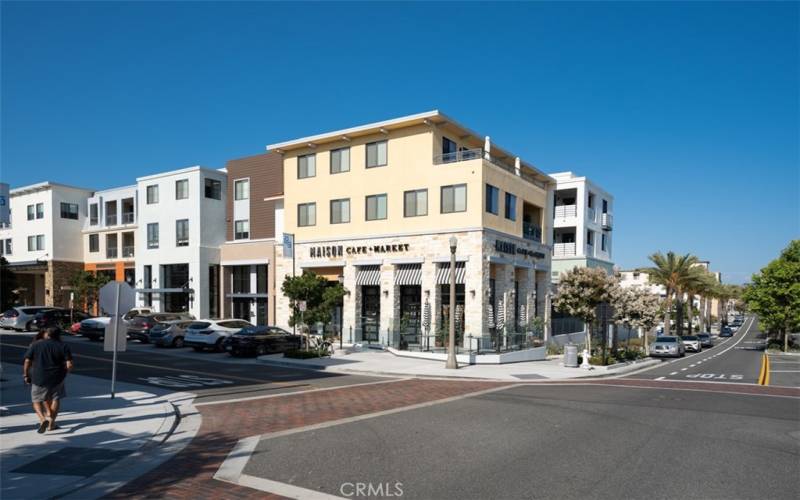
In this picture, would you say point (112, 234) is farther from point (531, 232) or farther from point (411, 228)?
point (531, 232)

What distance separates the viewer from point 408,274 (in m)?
29.3

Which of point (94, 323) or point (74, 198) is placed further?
point (74, 198)

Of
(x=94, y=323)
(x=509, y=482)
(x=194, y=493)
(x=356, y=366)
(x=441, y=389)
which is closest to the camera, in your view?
(x=194, y=493)

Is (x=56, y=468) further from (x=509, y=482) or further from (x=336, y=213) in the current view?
(x=336, y=213)

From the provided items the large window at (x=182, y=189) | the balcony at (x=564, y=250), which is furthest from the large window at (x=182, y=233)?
the balcony at (x=564, y=250)

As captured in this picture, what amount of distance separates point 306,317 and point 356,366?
12.9 ft

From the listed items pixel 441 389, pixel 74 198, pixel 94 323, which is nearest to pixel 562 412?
pixel 441 389

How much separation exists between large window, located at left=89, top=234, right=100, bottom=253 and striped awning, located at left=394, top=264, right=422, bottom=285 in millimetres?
36031

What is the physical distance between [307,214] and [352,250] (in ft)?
15.1

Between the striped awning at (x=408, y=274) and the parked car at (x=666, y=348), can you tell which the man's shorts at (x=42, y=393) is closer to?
the striped awning at (x=408, y=274)

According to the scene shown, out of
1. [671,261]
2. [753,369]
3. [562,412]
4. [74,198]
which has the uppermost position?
[74,198]

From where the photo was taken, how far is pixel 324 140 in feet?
107

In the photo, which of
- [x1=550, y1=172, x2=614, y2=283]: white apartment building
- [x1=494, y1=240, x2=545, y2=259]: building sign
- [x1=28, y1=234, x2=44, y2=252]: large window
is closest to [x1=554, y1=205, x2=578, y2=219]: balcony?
[x1=550, y1=172, x2=614, y2=283]: white apartment building

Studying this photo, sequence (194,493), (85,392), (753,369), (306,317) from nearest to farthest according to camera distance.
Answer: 1. (194,493)
2. (85,392)
3. (306,317)
4. (753,369)
